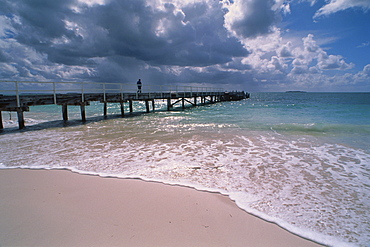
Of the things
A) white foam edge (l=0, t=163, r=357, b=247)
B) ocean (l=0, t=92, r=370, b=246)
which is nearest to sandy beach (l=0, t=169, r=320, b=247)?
white foam edge (l=0, t=163, r=357, b=247)

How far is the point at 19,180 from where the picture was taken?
14.1 feet

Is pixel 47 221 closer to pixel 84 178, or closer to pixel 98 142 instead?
pixel 84 178

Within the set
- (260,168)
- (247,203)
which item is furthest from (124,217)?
(260,168)

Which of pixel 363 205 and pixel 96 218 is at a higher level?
pixel 96 218

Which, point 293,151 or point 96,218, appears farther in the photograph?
point 293,151

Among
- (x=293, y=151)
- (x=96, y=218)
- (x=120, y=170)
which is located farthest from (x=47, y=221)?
(x=293, y=151)

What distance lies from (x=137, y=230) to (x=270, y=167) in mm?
3885

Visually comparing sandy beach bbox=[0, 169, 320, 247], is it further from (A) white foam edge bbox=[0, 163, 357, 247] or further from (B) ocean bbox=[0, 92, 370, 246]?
(B) ocean bbox=[0, 92, 370, 246]

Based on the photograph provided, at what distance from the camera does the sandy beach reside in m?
2.48

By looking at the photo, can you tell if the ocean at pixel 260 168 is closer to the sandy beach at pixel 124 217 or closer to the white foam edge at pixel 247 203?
the white foam edge at pixel 247 203

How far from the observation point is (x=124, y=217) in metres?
2.92

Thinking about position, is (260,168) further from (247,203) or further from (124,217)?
(124,217)

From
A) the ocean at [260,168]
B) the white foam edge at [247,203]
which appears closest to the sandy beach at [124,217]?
the white foam edge at [247,203]

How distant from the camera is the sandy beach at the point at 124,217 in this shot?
2.48 m
